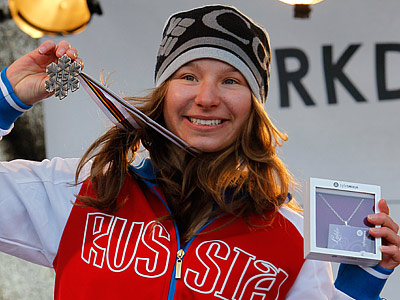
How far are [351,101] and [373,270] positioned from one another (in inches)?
51.7

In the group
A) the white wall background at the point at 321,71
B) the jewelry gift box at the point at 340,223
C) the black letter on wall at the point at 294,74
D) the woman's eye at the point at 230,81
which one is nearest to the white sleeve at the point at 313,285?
the jewelry gift box at the point at 340,223

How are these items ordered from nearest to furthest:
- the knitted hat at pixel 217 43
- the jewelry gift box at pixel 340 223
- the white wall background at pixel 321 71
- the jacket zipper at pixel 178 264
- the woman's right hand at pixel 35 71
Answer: the jewelry gift box at pixel 340 223, the jacket zipper at pixel 178 264, the woman's right hand at pixel 35 71, the knitted hat at pixel 217 43, the white wall background at pixel 321 71

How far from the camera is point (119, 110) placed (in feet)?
7.29

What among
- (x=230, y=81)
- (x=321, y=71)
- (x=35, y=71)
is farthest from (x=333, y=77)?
(x=35, y=71)

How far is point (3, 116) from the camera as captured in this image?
2131 mm

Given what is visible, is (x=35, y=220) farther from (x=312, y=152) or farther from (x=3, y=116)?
(x=312, y=152)

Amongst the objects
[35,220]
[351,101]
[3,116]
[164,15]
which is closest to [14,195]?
[35,220]

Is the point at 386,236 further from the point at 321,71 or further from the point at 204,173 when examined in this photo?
the point at 321,71

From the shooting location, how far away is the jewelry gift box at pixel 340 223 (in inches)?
73.5

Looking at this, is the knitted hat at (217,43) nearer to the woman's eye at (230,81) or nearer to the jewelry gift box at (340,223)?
the woman's eye at (230,81)

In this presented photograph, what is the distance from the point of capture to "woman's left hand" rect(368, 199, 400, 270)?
1.91 metres

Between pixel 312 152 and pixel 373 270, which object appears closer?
pixel 373 270

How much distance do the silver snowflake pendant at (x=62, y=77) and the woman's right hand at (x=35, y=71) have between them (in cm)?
4

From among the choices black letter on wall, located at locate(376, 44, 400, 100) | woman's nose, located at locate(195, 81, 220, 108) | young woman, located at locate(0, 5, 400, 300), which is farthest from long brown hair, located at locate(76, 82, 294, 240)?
black letter on wall, located at locate(376, 44, 400, 100)
